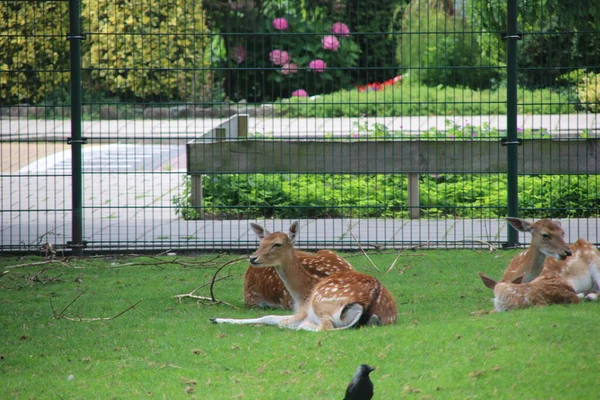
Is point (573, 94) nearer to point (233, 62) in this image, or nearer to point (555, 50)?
point (555, 50)

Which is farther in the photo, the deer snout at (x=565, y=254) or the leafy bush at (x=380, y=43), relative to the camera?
the leafy bush at (x=380, y=43)

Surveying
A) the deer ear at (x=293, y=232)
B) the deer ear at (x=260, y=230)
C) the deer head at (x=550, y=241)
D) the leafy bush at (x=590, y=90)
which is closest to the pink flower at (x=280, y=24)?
the leafy bush at (x=590, y=90)

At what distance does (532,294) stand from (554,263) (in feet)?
2.98

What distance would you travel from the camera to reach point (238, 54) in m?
11.6

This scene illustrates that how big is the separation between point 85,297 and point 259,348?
2711 mm

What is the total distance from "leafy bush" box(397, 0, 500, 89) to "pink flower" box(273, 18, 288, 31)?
1.35m

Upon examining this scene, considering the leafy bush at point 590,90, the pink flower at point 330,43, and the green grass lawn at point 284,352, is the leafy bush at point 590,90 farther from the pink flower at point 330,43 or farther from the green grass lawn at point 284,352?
the green grass lawn at point 284,352

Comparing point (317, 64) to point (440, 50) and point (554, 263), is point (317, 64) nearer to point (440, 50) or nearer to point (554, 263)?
point (440, 50)

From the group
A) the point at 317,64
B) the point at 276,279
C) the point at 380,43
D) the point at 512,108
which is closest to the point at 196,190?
the point at 317,64

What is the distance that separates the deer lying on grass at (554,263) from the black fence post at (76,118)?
495 centimetres

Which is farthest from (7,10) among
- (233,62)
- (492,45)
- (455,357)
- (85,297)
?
(455,357)

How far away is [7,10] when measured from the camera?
11.3m

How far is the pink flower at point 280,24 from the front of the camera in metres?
11.5

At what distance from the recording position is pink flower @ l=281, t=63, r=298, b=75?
10.8 meters
